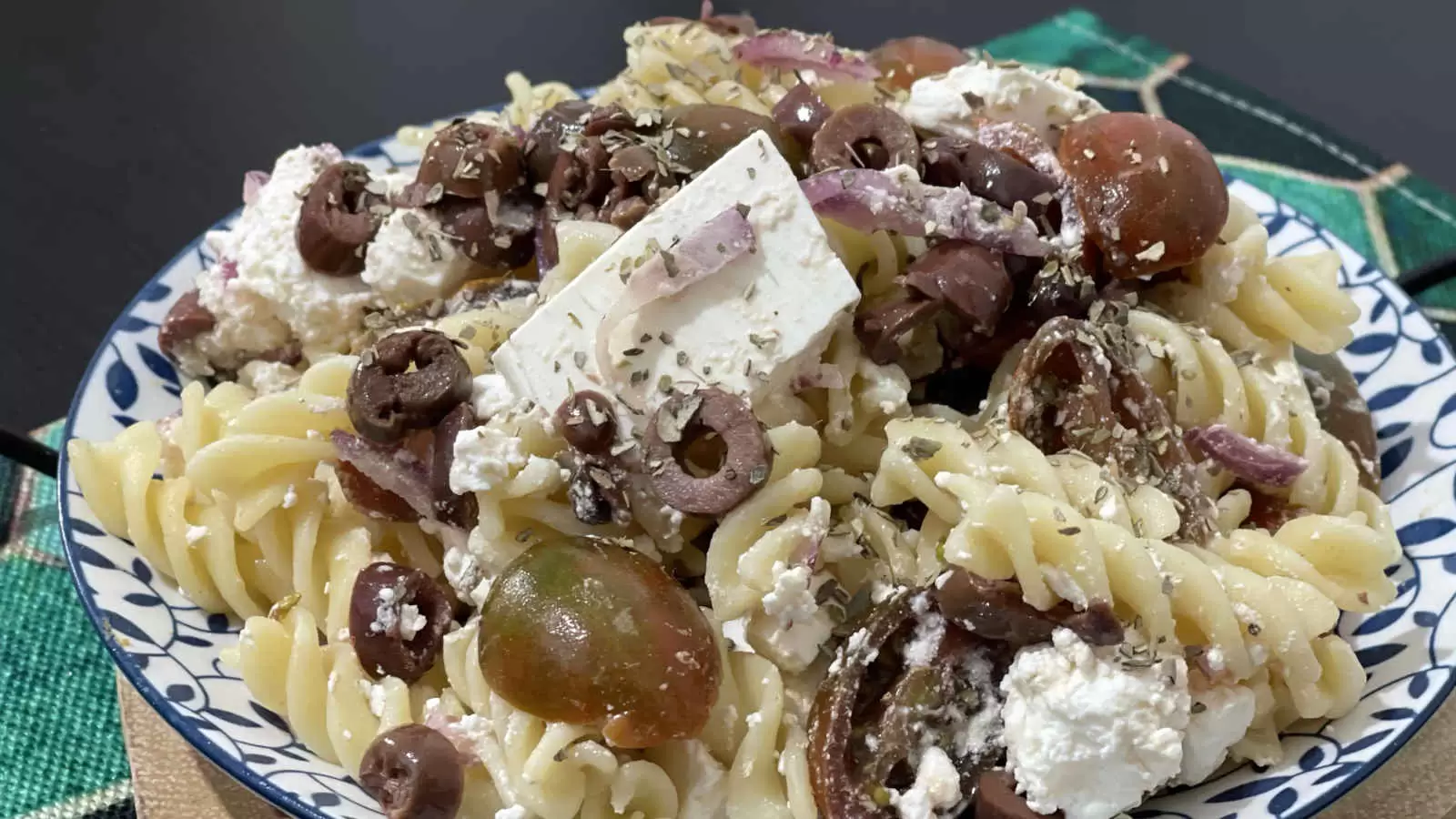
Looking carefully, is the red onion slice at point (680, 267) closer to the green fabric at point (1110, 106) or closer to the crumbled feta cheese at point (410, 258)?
the crumbled feta cheese at point (410, 258)

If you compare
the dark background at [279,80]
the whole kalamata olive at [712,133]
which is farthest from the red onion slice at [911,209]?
the dark background at [279,80]

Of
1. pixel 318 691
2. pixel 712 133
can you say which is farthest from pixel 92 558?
pixel 712 133

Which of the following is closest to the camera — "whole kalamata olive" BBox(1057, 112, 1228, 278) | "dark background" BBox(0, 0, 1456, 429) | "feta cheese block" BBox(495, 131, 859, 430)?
"feta cheese block" BBox(495, 131, 859, 430)

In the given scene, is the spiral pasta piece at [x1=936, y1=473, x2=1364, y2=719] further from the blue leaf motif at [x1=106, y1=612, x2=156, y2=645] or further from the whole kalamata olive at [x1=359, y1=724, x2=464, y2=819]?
the blue leaf motif at [x1=106, y1=612, x2=156, y2=645]

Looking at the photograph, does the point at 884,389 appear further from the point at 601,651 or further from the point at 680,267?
the point at 601,651

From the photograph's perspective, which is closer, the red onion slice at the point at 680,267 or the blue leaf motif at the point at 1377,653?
the red onion slice at the point at 680,267

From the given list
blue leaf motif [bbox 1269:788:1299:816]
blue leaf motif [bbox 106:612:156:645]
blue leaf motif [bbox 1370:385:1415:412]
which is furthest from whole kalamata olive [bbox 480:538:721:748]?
blue leaf motif [bbox 1370:385:1415:412]
